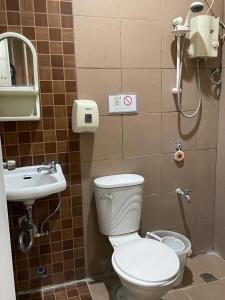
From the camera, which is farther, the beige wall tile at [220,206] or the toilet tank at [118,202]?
the beige wall tile at [220,206]

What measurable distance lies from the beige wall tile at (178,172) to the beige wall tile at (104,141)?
0.41 m

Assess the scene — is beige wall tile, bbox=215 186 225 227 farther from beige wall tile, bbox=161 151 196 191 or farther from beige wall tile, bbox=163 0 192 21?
beige wall tile, bbox=163 0 192 21

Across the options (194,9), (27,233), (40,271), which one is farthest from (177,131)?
(40,271)

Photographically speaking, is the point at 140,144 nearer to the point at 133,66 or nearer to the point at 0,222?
the point at 133,66

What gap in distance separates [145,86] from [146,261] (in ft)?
3.73

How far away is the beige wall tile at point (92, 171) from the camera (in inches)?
72.0

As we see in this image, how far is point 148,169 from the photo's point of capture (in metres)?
1.96

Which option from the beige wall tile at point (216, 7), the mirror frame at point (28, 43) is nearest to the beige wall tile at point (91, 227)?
the mirror frame at point (28, 43)

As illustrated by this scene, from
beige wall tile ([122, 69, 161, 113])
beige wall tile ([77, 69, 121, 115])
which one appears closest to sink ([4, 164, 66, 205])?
beige wall tile ([77, 69, 121, 115])

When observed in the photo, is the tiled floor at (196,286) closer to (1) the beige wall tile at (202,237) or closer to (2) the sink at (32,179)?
(1) the beige wall tile at (202,237)

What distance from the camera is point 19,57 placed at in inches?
62.4

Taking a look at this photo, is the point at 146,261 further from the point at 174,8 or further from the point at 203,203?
the point at 174,8

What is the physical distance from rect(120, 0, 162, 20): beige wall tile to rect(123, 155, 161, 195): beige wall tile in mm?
967

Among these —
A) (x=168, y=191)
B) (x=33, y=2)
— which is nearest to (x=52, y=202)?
(x=168, y=191)
